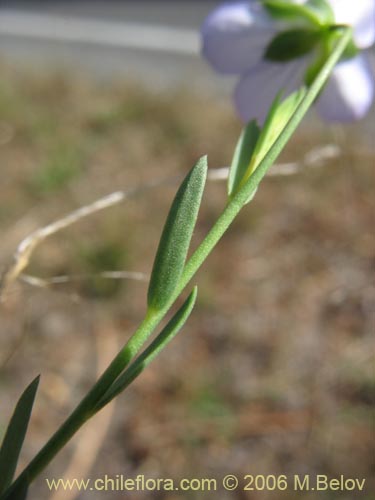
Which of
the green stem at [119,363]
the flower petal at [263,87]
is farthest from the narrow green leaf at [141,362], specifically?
the flower petal at [263,87]

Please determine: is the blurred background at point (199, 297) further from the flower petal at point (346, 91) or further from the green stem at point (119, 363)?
the green stem at point (119, 363)

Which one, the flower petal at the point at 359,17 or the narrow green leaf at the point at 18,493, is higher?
the flower petal at the point at 359,17

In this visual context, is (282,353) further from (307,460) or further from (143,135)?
(143,135)

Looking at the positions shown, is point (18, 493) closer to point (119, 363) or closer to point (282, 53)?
point (119, 363)

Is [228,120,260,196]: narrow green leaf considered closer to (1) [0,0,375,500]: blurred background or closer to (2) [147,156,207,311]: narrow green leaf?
(2) [147,156,207,311]: narrow green leaf

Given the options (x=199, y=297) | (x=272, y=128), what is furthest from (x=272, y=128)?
(x=199, y=297)

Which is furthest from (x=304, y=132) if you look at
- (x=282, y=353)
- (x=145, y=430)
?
(x=145, y=430)
